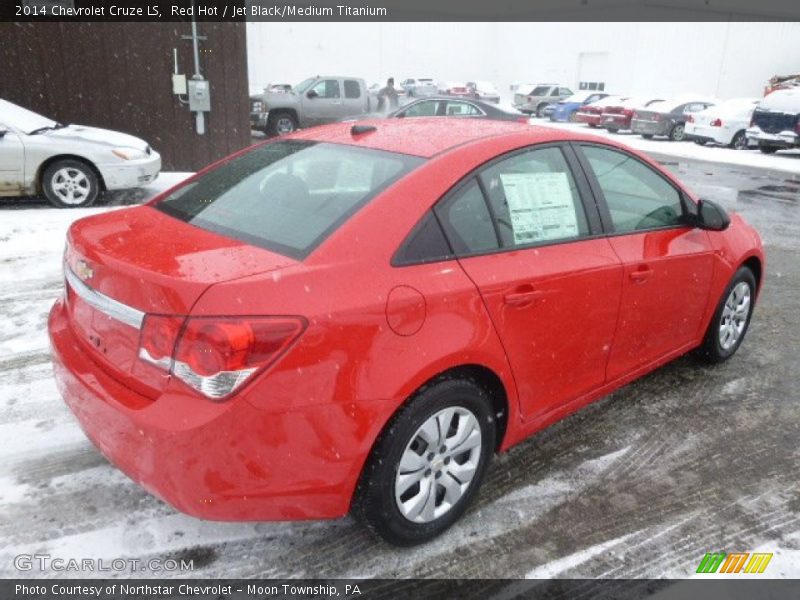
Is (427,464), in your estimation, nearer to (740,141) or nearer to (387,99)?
(387,99)

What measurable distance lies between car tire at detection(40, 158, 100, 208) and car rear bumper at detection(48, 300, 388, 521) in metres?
6.56

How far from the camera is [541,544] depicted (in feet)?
8.29

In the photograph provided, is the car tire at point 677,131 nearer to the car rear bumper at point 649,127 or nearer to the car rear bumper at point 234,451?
the car rear bumper at point 649,127

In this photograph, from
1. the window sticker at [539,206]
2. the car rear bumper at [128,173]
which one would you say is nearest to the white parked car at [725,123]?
the car rear bumper at [128,173]

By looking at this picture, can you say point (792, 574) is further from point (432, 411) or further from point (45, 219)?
point (45, 219)

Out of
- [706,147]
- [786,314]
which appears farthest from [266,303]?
[706,147]

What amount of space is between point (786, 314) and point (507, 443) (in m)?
3.74

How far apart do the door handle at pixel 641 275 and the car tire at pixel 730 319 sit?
1043mm

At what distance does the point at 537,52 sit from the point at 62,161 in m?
36.1

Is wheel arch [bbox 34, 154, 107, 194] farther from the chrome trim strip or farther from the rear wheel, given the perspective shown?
the rear wheel

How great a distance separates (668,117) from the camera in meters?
20.5

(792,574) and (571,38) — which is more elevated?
(571,38)

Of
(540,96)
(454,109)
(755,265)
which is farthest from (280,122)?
(540,96)

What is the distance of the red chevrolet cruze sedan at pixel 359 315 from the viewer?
6.43 ft
